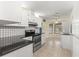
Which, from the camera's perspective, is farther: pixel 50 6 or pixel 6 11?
pixel 50 6

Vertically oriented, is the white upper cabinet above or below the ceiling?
below

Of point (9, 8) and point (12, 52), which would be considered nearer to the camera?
point (12, 52)

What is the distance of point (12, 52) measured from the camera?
1.96m

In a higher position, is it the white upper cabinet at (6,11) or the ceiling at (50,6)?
the ceiling at (50,6)

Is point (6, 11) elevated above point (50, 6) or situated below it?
below

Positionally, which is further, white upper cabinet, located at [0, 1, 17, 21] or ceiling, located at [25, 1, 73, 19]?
ceiling, located at [25, 1, 73, 19]

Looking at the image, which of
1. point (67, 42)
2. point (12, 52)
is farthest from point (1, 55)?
point (67, 42)

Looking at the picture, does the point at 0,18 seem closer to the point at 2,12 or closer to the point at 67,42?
the point at 2,12

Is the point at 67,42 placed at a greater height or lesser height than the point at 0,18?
lesser

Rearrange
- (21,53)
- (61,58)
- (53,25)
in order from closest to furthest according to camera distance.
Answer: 1. (21,53)
2. (61,58)
3. (53,25)

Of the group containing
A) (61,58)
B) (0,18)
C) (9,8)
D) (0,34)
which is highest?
(9,8)

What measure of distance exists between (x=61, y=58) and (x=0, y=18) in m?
3.19

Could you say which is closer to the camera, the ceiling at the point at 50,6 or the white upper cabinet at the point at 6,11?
the white upper cabinet at the point at 6,11

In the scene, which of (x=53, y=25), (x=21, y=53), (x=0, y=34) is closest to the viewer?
(x=21, y=53)
